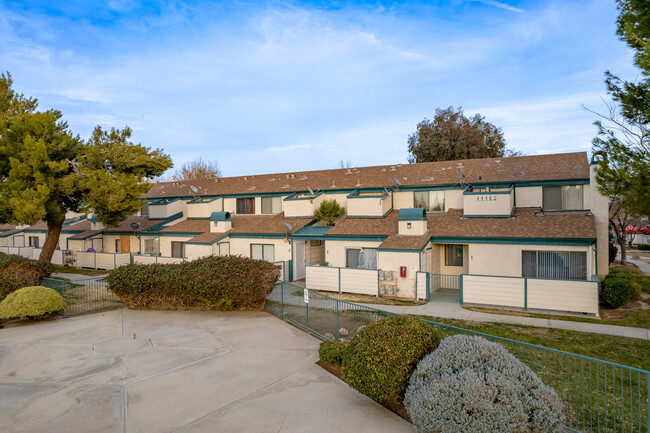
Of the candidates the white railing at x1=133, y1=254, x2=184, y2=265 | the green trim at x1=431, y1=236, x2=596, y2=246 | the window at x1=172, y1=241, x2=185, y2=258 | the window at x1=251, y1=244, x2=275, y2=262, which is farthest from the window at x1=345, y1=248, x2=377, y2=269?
the window at x1=172, y1=241, x2=185, y2=258

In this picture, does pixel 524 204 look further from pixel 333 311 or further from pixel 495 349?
pixel 495 349

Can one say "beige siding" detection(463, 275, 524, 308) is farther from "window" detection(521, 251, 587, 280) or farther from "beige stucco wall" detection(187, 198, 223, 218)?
"beige stucco wall" detection(187, 198, 223, 218)

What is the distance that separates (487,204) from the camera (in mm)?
21359

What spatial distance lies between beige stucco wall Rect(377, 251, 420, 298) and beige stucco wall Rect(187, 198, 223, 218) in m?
16.5

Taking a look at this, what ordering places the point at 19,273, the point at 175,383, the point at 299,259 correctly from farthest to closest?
1. the point at 299,259
2. the point at 19,273
3. the point at 175,383

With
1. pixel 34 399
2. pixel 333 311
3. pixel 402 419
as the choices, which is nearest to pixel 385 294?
pixel 333 311

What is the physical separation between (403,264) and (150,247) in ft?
69.9

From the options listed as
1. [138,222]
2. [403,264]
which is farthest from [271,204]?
[403,264]

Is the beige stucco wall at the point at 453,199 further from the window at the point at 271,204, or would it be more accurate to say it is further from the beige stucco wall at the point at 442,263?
the window at the point at 271,204

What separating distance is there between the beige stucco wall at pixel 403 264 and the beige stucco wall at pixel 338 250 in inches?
82.7

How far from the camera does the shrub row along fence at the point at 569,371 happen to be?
6.73m

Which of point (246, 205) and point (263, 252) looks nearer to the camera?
point (263, 252)

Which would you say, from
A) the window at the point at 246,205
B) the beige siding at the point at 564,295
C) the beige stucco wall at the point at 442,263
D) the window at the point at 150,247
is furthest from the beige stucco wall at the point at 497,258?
the window at the point at 150,247

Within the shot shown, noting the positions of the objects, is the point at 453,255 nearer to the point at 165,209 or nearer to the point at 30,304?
the point at 30,304
